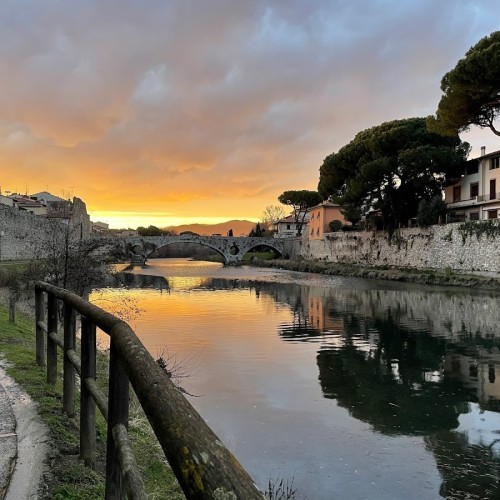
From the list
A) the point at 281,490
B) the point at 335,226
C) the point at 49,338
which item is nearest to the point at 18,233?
the point at 49,338

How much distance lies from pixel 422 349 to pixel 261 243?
65624 mm

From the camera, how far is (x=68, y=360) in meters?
4.22

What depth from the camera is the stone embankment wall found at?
109ft

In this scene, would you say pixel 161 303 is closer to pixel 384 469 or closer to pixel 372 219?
pixel 384 469

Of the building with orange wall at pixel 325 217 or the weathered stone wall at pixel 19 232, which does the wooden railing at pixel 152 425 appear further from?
the building with orange wall at pixel 325 217

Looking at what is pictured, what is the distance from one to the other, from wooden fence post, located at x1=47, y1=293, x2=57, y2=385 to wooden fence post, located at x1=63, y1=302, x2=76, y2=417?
59 centimetres

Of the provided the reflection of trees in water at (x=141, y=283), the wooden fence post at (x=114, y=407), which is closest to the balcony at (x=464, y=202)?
the reflection of trees in water at (x=141, y=283)

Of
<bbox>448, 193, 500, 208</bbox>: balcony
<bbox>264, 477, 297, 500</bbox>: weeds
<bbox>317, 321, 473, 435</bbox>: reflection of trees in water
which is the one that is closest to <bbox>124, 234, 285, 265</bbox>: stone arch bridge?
<bbox>448, 193, 500, 208</bbox>: balcony

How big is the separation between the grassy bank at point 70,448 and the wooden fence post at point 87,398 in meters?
0.09

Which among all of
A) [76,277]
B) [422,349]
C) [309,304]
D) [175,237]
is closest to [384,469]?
[422,349]

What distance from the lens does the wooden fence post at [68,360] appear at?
4115mm

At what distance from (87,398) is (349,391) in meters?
7.29

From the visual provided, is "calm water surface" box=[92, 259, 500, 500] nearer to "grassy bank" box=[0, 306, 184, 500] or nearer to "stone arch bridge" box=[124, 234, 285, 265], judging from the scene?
"grassy bank" box=[0, 306, 184, 500]

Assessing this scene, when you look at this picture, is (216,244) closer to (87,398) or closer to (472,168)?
(472,168)
